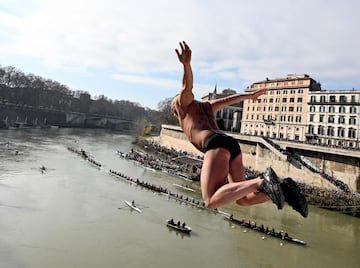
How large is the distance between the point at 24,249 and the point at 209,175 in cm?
1583

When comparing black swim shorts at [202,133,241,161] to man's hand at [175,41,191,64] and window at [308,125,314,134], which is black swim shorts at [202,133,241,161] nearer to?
man's hand at [175,41,191,64]

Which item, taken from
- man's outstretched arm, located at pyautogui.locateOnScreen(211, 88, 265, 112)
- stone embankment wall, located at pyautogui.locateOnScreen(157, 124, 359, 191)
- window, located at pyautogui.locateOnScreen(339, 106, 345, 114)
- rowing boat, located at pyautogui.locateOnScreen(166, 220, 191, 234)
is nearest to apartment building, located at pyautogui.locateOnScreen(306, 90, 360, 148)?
window, located at pyautogui.locateOnScreen(339, 106, 345, 114)

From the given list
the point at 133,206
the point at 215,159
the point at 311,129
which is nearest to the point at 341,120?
the point at 311,129

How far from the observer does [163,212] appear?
23766mm

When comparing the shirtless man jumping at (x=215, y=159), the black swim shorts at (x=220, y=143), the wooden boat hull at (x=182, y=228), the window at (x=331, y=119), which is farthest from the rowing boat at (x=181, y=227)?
the window at (x=331, y=119)

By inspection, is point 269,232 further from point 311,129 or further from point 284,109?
point 284,109

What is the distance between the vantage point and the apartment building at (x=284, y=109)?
4791cm

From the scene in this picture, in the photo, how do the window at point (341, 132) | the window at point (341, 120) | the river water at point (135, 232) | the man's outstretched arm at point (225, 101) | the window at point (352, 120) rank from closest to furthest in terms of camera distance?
the man's outstretched arm at point (225, 101), the river water at point (135, 232), the window at point (352, 120), the window at point (341, 132), the window at point (341, 120)

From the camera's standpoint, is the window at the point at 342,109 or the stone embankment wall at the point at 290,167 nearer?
the stone embankment wall at the point at 290,167

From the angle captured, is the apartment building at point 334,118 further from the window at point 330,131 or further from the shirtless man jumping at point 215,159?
the shirtless man jumping at point 215,159

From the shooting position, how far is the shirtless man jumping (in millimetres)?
2869

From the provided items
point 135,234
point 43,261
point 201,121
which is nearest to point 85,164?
point 135,234

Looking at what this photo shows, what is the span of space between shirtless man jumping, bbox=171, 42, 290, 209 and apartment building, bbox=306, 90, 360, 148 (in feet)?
137

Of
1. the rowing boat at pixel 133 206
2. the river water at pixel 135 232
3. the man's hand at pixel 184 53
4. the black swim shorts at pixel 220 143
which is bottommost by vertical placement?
the river water at pixel 135 232
